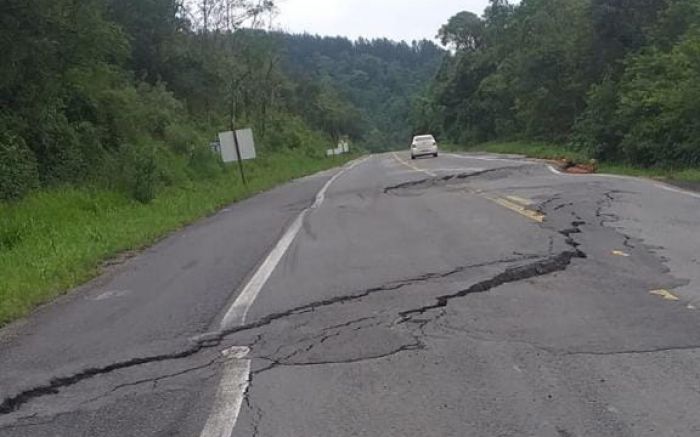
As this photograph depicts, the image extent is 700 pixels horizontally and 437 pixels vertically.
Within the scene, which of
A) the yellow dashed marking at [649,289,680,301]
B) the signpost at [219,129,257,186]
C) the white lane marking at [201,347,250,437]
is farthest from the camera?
the signpost at [219,129,257,186]

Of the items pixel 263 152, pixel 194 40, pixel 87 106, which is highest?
pixel 194 40

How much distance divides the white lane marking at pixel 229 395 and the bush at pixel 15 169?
13601mm

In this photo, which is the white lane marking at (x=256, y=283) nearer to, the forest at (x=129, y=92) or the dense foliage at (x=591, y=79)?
the forest at (x=129, y=92)

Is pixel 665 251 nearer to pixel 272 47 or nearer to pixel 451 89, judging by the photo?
pixel 272 47

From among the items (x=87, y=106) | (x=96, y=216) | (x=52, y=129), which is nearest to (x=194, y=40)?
(x=87, y=106)

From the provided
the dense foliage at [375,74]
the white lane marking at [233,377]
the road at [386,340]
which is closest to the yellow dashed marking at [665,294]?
the road at [386,340]

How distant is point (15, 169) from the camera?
18609 mm

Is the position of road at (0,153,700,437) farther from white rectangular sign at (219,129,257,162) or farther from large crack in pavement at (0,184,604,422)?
white rectangular sign at (219,129,257,162)

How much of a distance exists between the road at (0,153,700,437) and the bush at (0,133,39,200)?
7365 millimetres

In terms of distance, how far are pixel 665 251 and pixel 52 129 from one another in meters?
17.5

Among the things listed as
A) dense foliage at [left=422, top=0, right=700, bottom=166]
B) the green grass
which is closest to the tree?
dense foliage at [left=422, top=0, right=700, bottom=166]

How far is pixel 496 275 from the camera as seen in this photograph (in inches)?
332

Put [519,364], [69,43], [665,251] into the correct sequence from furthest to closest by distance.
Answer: [69,43]
[665,251]
[519,364]

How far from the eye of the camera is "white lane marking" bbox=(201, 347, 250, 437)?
15.4ft
